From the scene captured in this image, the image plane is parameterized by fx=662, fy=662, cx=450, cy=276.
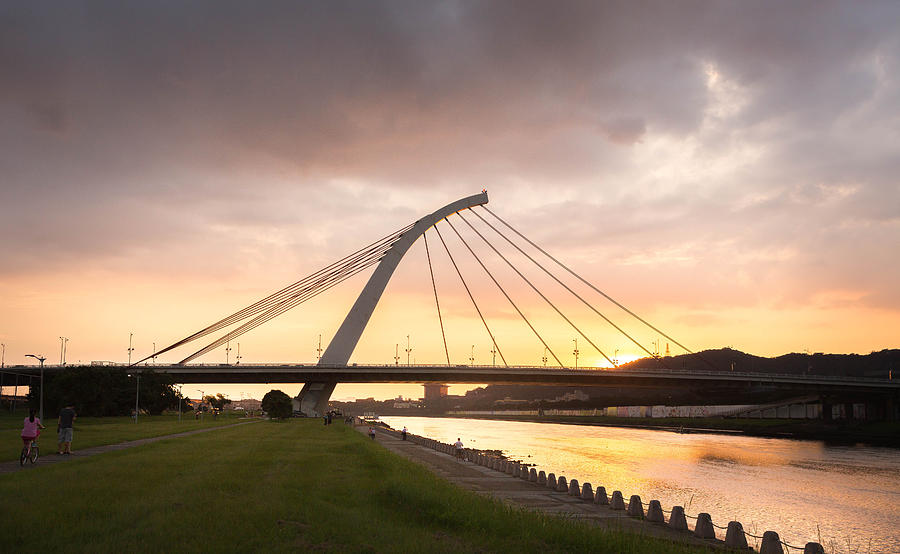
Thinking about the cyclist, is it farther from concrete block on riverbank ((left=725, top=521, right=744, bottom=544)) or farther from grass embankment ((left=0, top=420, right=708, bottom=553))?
concrete block on riverbank ((left=725, top=521, right=744, bottom=544))

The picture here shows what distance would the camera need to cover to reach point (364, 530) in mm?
13031

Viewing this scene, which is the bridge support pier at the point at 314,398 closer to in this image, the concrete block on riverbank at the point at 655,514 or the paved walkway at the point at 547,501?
the paved walkway at the point at 547,501

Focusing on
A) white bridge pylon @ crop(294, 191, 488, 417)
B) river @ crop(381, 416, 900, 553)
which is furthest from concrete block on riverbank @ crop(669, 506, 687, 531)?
white bridge pylon @ crop(294, 191, 488, 417)

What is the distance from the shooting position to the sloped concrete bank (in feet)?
53.6

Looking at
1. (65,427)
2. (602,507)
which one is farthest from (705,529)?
(65,427)

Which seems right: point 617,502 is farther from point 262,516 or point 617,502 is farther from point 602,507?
point 262,516

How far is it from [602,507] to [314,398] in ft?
291

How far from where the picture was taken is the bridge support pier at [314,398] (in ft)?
349

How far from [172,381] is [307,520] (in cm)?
10313

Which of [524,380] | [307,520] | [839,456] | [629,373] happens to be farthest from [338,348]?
[307,520]

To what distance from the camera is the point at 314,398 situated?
106 metres

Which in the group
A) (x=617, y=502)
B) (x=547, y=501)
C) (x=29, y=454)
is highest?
(x=29, y=454)

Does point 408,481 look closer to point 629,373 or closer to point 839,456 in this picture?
point 839,456

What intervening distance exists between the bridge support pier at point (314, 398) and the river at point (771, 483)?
41568mm
